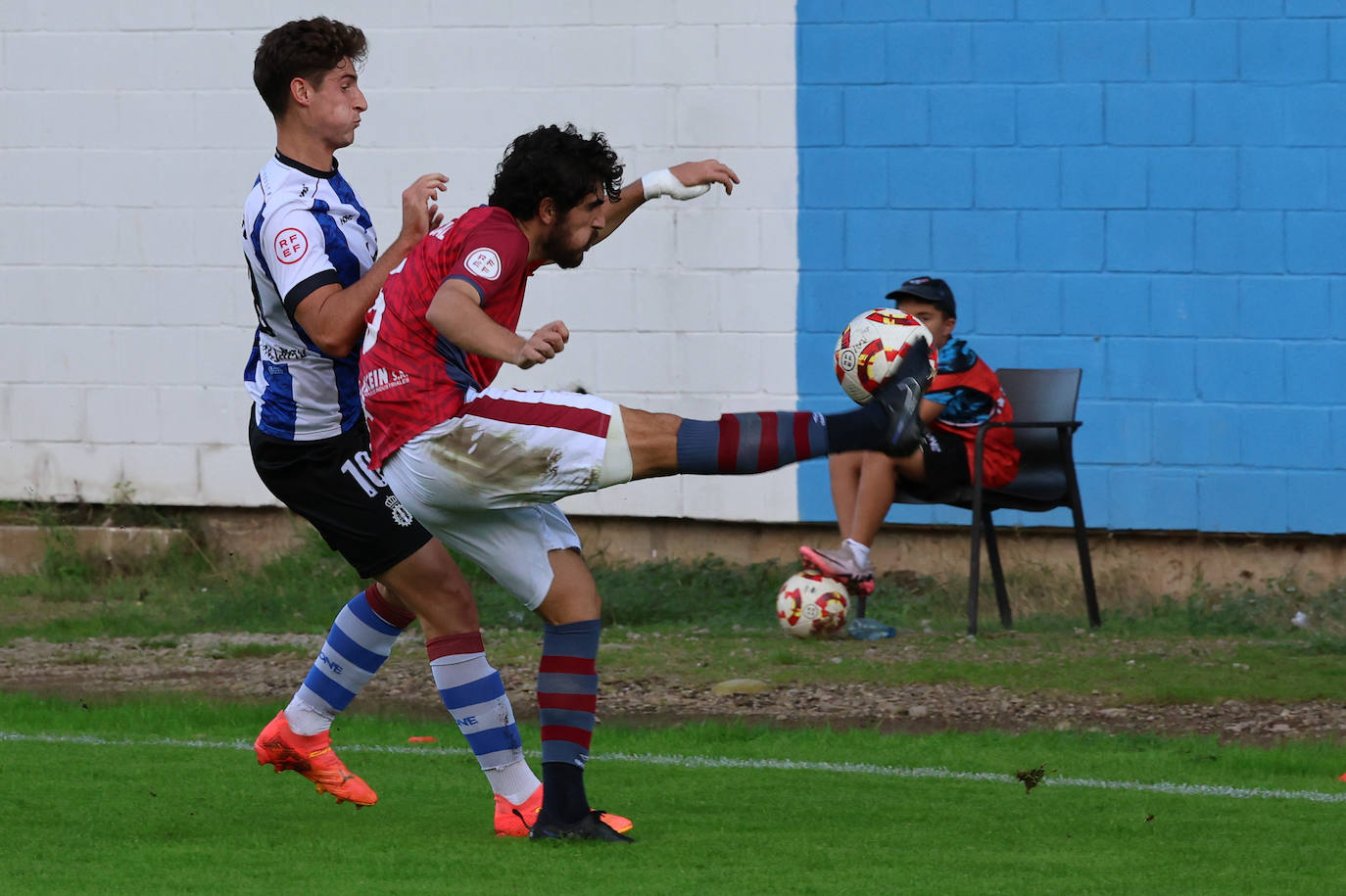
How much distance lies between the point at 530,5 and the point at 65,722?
4916 millimetres

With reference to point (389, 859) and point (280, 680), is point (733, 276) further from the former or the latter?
point (389, 859)

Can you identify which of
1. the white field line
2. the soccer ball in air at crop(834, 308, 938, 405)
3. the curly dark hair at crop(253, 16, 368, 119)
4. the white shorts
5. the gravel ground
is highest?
the curly dark hair at crop(253, 16, 368, 119)

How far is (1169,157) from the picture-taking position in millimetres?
9242

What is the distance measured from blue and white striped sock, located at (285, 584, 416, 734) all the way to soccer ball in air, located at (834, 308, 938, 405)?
1432mm

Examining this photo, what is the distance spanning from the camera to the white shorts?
4.44 metres

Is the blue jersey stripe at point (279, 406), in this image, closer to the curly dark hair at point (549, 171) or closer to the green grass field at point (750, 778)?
the curly dark hair at point (549, 171)

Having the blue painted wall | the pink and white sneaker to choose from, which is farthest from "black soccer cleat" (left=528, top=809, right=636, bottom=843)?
the blue painted wall

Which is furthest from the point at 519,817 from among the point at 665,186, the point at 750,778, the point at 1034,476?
the point at 1034,476

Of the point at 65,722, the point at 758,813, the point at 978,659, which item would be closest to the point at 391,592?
the point at 758,813

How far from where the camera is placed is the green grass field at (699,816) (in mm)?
4344

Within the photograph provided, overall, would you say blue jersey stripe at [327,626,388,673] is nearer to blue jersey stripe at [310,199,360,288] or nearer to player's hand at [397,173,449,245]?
blue jersey stripe at [310,199,360,288]

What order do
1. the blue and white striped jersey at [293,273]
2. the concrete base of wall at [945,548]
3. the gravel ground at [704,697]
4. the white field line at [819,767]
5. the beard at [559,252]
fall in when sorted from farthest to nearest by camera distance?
the concrete base of wall at [945,548] → the gravel ground at [704,697] → the white field line at [819,767] → the blue and white striped jersey at [293,273] → the beard at [559,252]

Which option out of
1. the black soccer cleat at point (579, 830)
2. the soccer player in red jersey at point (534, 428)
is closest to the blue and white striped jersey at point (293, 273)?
the soccer player in red jersey at point (534, 428)

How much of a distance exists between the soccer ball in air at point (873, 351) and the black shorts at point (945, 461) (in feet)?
10.8
